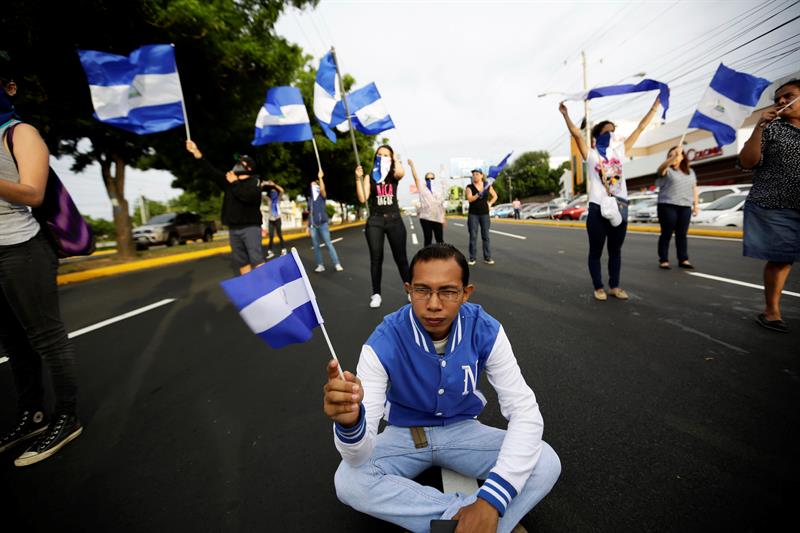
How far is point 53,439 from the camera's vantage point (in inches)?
78.5

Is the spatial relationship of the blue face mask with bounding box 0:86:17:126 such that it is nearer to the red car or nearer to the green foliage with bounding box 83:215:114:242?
the red car

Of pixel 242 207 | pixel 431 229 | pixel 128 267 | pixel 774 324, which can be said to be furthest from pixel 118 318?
pixel 774 324

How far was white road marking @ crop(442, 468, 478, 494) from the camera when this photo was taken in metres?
1.47

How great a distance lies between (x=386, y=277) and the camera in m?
6.50

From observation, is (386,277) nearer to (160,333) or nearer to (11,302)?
(160,333)

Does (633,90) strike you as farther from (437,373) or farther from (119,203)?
(119,203)

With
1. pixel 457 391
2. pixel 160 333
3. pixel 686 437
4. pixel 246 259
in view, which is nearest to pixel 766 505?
pixel 686 437

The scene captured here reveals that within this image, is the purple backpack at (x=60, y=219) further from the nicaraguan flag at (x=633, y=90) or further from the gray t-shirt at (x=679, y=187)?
the gray t-shirt at (x=679, y=187)

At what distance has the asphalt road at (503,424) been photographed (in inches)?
56.4

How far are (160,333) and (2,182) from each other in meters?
2.61

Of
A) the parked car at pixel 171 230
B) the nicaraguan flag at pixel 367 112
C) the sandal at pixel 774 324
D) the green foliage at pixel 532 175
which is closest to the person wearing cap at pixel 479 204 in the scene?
the nicaraguan flag at pixel 367 112

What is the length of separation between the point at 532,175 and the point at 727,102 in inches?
2699

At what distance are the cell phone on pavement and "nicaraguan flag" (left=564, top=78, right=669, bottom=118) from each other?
4.75m

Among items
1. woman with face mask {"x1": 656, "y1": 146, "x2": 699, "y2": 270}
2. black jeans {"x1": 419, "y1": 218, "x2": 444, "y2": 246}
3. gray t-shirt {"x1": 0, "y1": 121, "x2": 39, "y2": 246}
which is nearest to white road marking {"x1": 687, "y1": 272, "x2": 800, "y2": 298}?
woman with face mask {"x1": 656, "y1": 146, "x2": 699, "y2": 270}
